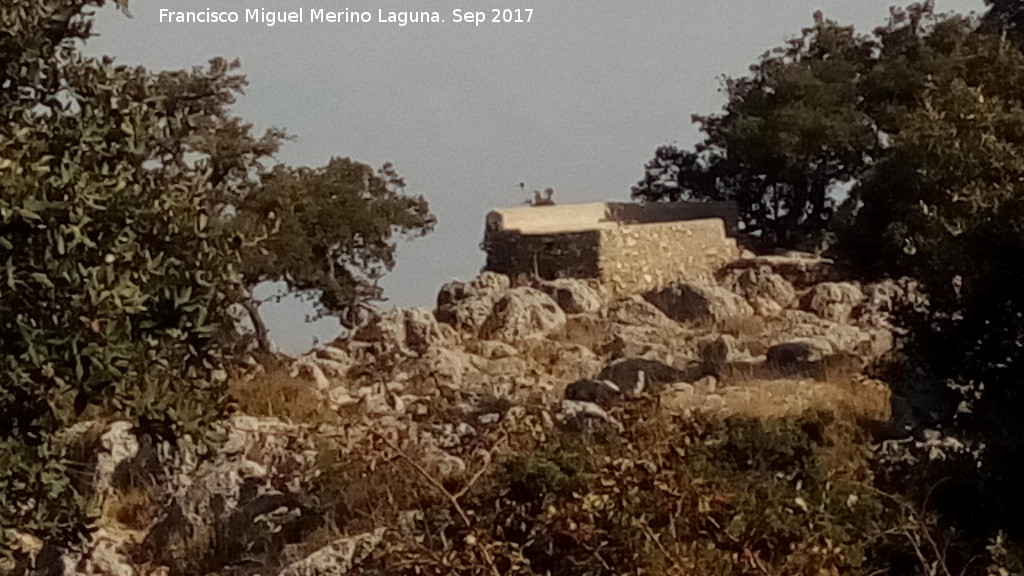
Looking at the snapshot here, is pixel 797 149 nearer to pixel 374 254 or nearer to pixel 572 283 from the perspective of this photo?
pixel 572 283

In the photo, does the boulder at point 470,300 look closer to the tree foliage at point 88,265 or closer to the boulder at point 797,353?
the boulder at point 797,353

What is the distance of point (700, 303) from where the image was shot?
75.3 feet

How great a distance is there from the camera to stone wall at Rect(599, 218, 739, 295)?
82.6ft

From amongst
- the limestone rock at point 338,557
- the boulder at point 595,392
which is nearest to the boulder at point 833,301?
the boulder at point 595,392

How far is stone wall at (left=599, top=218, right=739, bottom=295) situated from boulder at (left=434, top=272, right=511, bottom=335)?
223cm

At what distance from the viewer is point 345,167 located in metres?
22.9

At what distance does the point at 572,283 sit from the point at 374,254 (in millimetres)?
3653

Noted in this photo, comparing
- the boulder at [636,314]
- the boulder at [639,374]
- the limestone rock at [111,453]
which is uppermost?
the boulder at [636,314]

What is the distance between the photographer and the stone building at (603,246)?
25203 mm

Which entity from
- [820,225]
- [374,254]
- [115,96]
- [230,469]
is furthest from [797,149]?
[115,96]

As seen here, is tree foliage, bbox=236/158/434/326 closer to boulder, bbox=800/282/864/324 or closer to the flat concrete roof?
the flat concrete roof

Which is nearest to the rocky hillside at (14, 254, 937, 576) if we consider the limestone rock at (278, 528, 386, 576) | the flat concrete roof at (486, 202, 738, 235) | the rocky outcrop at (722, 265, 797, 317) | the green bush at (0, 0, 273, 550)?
the limestone rock at (278, 528, 386, 576)

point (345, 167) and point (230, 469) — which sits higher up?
point (345, 167)

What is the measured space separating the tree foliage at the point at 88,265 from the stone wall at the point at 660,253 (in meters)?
14.6
